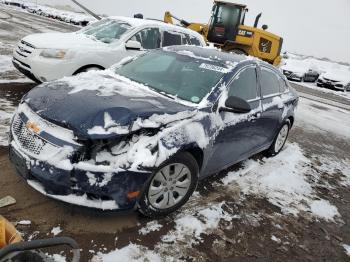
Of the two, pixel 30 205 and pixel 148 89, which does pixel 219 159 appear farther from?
pixel 30 205

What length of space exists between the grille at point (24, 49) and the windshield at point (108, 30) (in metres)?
1.50

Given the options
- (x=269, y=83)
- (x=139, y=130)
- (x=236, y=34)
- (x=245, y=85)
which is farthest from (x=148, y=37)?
(x=236, y=34)

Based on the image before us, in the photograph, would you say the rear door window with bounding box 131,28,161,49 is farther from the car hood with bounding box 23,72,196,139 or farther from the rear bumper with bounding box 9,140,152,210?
the rear bumper with bounding box 9,140,152,210

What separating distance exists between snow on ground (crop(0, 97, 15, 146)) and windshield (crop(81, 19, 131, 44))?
2448mm

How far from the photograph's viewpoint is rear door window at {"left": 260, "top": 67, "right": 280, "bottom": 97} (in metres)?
5.46

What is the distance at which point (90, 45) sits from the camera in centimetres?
727

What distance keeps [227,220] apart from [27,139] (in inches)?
94.0

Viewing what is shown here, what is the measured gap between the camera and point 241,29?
59.1 feet

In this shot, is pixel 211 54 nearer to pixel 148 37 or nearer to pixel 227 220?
pixel 227 220

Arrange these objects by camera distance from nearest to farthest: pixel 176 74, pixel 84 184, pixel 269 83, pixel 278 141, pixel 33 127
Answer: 1. pixel 84 184
2. pixel 33 127
3. pixel 176 74
4. pixel 269 83
5. pixel 278 141

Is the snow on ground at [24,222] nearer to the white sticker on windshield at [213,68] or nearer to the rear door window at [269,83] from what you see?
the white sticker on windshield at [213,68]

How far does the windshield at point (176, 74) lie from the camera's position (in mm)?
4410

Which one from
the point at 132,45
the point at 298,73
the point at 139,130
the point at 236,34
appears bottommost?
the point at 298,73

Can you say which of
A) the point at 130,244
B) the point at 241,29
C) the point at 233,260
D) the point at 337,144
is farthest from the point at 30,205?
the point at 241,29
